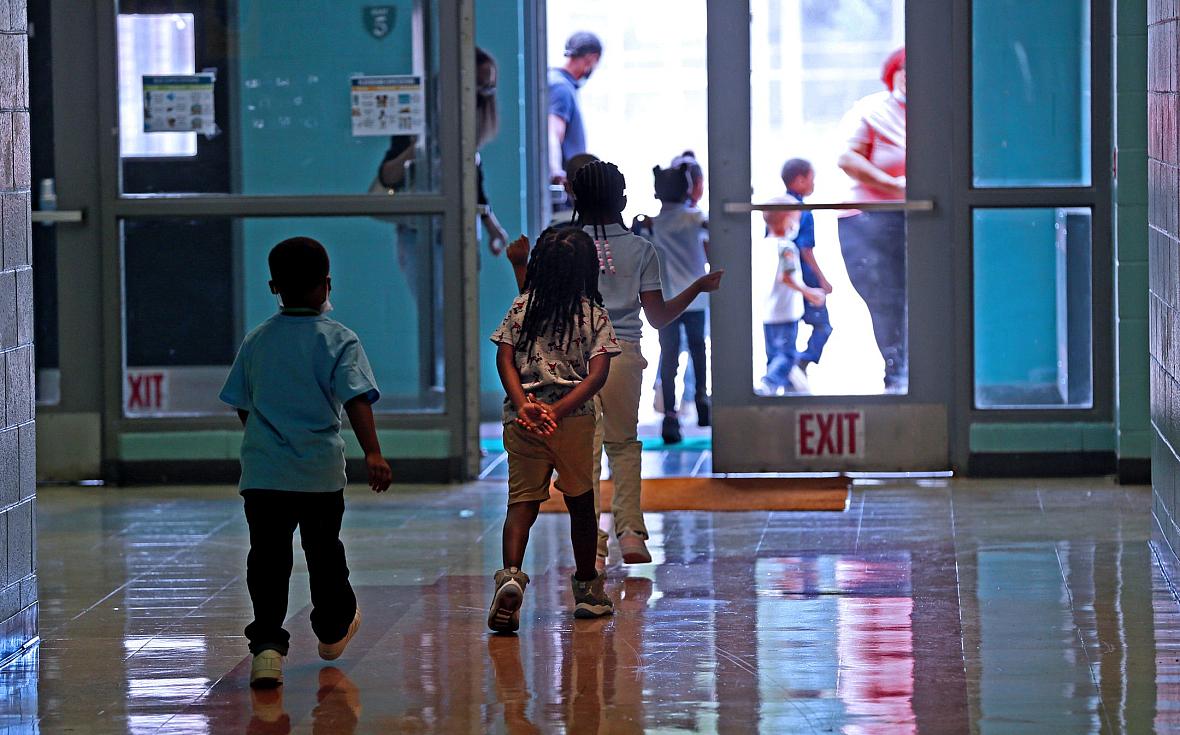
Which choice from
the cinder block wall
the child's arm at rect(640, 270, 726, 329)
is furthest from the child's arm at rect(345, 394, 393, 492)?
the cinder block wall

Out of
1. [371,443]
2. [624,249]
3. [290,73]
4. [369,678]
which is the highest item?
[290,73]

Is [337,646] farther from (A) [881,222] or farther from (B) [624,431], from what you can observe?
(A) [881,222]

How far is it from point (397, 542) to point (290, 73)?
2.80m

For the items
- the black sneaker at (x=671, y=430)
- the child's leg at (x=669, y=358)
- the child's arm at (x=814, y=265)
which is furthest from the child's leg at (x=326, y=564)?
the child's leg at (x=669, y=358)

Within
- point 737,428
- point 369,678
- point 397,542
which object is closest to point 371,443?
point 369,678

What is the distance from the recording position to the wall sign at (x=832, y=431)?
8.91m

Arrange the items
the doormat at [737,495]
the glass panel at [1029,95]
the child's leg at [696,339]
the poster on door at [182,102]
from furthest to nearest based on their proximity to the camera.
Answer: the child's leg at [696,339]
the poster on door at [182,102]
the glass panel at [1029,95]
the doormat at [737,495]

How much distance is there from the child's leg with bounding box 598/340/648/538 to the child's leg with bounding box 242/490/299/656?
1.75 meters

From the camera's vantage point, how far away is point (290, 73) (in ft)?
29.8

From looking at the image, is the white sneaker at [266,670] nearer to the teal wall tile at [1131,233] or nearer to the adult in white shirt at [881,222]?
the adult in white shirt at [881,222]

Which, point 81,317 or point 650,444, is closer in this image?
point 81,317

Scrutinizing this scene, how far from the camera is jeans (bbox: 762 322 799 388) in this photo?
8.96 m

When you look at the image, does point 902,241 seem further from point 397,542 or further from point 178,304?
point 178,304

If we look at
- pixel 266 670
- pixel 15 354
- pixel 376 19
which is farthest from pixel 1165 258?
pixel 376 19
